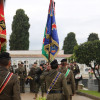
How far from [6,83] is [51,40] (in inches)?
254

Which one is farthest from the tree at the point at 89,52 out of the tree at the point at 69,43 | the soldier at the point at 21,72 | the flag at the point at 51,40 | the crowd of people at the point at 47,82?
the tree at the point at 69,43

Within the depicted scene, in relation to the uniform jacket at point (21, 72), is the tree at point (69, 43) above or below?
above

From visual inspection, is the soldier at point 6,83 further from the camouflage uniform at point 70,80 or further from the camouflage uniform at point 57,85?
the camouflage uniform at point 70,80

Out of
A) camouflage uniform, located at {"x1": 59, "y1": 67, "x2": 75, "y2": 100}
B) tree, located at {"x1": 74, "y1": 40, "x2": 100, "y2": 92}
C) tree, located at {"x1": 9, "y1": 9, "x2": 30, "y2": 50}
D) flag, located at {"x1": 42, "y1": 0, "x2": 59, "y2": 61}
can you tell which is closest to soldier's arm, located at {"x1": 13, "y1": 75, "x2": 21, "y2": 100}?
camouflage uniform, located at {"x1": 59, "y1": 67, "x2": 75, "y2": 100}

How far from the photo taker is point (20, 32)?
66438mm

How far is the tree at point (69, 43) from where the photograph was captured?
79.2 metres

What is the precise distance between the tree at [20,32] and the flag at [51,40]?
53885mm

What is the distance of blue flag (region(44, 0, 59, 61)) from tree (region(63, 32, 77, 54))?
6677 centimetres

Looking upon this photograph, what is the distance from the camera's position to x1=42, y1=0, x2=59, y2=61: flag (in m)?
11.5

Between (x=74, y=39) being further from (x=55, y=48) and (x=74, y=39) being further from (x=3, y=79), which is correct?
(x=3, y=79)

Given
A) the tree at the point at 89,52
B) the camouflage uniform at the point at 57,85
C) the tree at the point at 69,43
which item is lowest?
the camouflage uniform at the point at 57,85

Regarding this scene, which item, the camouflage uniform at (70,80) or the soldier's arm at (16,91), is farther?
the camouflage uniform at (70,80)

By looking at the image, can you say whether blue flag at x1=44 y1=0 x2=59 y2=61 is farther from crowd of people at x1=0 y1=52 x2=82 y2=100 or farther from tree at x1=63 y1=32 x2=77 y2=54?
tree at x1=63 y1=32 x2=77 y2=54

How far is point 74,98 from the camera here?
1490 centimetres
